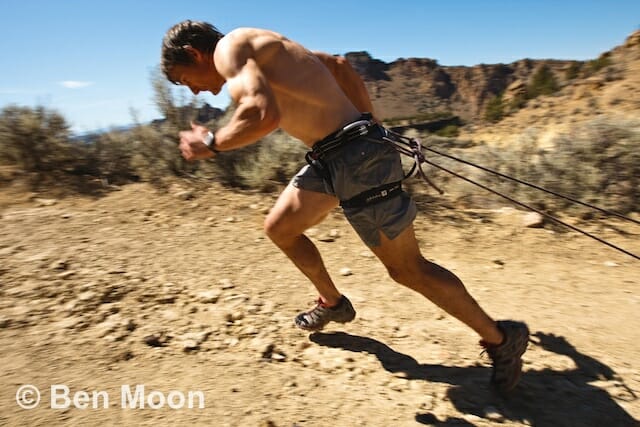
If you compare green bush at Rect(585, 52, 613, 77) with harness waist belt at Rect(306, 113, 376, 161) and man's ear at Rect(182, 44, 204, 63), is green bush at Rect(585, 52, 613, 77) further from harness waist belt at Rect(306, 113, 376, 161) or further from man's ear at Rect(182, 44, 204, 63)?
man's ear at Rect(182, 44, 204, 63)

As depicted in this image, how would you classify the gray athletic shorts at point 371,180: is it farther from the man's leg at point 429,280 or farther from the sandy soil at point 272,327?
the sandy soil at point 272,327

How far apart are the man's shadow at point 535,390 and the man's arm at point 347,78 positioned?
1.29 metres

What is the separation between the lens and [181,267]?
3.18m

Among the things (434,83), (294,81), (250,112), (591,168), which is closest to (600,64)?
(591,168)

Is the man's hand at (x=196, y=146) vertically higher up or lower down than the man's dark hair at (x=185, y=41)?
lower down

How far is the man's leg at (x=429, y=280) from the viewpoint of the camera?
6.50 ft

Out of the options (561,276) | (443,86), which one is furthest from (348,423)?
(443,86)

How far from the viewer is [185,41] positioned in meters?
1.98

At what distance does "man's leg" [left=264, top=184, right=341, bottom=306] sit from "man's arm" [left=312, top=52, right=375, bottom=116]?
58cm

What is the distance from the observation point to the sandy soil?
75.2 inches

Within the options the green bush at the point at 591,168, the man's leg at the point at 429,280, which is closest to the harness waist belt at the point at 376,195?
the man's leg at the point at 429,280

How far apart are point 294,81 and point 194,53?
0.45 m

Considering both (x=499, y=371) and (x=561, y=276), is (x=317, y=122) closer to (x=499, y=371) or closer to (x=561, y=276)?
(x=499, y=371)

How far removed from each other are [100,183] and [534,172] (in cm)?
478
